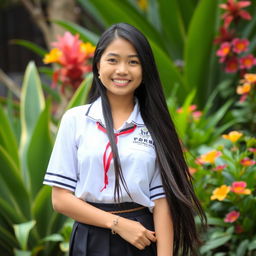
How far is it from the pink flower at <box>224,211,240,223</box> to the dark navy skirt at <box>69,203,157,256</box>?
2.74 ft

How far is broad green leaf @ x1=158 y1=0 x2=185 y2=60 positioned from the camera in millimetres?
4625

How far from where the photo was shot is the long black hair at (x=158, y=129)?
1.87m

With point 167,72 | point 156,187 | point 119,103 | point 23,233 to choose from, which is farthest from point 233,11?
point 156,187

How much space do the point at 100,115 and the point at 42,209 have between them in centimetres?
130

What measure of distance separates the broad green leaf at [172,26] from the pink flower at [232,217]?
2.32 m

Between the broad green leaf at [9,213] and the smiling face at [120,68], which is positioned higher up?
the smiling face at [120,68]

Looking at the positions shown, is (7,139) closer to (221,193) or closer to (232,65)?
(221,193)

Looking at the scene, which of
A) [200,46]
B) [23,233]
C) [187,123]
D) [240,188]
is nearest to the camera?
[240,188]

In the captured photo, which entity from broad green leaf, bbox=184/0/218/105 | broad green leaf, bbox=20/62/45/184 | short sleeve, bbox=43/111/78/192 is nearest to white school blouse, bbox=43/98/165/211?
short sleeve, bbox=43/111/78/192

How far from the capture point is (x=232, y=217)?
2.65 m

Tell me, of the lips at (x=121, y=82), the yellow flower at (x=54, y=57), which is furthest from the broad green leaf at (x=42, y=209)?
the lips at (x=121, y=82)

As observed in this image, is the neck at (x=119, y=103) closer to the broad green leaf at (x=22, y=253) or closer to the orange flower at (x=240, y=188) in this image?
the orange flower at (x=240, y=188)

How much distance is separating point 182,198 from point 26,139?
171 centimetres

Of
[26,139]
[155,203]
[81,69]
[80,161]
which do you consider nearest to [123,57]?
[80,161]
